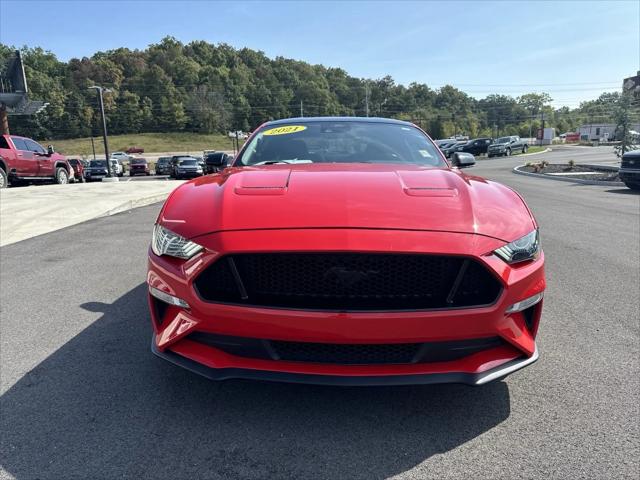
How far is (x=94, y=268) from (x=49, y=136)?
11448 cm

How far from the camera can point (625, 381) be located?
100 inches

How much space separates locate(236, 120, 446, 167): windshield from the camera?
133 inches

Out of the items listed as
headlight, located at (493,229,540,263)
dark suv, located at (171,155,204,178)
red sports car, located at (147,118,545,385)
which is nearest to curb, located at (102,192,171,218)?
red sports car, located at (147,118,545,385)

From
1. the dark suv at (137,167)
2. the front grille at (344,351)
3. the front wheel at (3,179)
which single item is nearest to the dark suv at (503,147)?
the dark suv at (137,167)

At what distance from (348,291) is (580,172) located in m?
24.5

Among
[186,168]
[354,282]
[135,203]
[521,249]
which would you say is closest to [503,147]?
[186,168]

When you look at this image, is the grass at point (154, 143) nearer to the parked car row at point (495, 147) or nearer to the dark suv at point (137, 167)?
the dark suv at point (137, 167)

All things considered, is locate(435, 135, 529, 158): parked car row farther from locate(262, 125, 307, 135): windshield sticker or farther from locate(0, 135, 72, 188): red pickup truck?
locate(262, 125, 307, 135): windshield sticker

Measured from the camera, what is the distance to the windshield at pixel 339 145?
3385mm

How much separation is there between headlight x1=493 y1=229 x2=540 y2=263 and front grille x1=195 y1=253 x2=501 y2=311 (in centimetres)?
14

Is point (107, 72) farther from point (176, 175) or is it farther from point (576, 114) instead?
point (576, 114)

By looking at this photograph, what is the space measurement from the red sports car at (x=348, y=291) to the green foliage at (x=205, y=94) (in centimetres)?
10632

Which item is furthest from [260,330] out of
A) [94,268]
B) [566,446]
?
[94,268]

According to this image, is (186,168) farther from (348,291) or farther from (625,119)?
(348,291)
